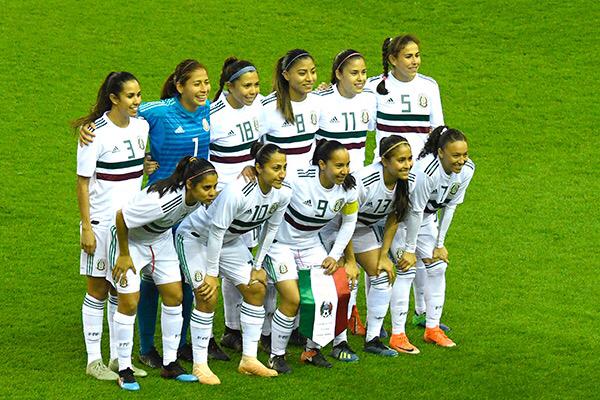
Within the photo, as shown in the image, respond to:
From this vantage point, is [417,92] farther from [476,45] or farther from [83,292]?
[476,45]

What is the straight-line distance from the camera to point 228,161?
9.09 meters

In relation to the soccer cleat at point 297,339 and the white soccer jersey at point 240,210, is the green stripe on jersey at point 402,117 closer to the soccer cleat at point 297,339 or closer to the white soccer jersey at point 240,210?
the white soccer jersey at point 240,210

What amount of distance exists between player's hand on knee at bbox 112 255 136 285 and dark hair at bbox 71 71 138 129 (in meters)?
0.94

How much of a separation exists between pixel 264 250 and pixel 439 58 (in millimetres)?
10029

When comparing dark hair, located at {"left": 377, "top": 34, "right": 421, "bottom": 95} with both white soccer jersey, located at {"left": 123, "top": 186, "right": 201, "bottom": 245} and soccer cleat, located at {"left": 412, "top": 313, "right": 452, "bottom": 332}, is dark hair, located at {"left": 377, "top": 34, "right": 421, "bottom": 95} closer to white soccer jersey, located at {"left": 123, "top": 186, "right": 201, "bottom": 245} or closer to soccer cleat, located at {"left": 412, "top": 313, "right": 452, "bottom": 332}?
soccer cleat, located at {"left": 412, "top": 313, "right": 452, "bottom": 332}

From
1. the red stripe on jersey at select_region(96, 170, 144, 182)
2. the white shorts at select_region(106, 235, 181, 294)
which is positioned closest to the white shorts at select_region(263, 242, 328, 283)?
the white shorts at select_region(106, 235, 181, 294)

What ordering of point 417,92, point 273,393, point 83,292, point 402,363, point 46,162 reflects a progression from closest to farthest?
point 273,393 → point 402,363 → point 417,92 → point 83,292 → point 46,162

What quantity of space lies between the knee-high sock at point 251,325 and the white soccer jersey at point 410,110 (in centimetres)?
191

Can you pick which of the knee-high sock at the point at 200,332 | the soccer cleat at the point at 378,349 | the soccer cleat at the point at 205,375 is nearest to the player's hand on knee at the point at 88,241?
the knee-high sock at the point at 200,332

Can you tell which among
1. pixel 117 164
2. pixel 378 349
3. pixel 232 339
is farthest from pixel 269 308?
pixel 117 164

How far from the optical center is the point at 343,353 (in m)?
9.09

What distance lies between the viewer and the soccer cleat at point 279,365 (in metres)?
8.77

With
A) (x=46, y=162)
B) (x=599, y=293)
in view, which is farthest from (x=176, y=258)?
(x=46, y=162)

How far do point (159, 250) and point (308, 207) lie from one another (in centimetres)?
109
